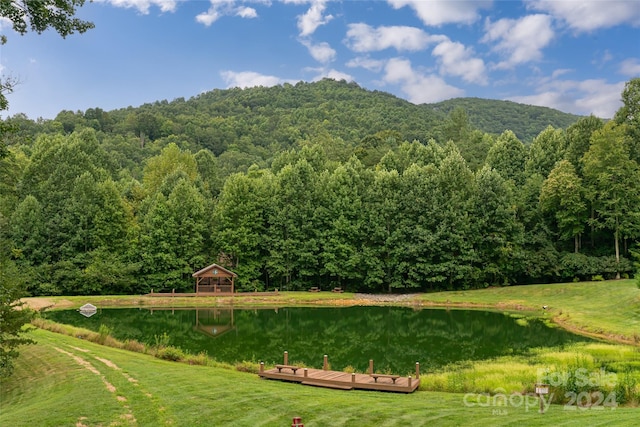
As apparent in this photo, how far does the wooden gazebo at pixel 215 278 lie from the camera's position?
51000 millimetres

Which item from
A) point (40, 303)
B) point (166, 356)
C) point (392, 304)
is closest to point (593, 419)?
point (166, 356)

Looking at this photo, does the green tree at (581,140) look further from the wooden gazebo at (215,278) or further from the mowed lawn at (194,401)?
the mowed lawn at (194,401)

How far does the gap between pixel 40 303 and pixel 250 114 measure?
121 meters

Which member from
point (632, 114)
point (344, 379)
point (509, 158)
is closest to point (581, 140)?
point (632, 114)

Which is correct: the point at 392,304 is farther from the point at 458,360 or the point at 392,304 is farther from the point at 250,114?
the point at 250,114

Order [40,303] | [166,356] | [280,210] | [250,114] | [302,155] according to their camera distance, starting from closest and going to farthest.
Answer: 1. [166,356]
2. [40,303]
3. [280,210]
4. [302,155]
5. [250,114]

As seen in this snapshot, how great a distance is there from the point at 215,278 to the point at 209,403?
131ft

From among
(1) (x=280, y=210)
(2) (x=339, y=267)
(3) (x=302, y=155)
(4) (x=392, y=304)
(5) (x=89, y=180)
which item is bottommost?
(4) (x=392, y=304)

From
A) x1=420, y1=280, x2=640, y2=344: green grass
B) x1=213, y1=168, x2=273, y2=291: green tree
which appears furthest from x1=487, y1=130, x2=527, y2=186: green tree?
x1=213, y1=168, x2=273, y2=291: green tree

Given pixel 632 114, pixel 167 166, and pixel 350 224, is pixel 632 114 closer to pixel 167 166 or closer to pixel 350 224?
pixel 350 224

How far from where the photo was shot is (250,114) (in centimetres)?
15538

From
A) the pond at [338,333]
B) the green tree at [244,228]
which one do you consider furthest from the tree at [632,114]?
the green tree at [244,228]

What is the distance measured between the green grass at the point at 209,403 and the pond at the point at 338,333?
6270 mm

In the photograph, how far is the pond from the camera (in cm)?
2489
